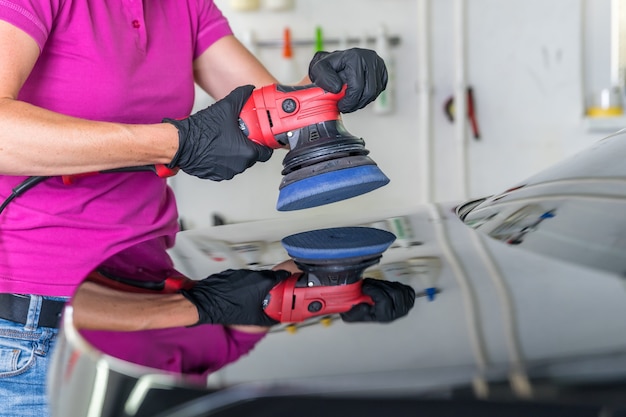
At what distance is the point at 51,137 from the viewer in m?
1.12

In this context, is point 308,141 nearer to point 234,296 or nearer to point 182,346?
point 234,296

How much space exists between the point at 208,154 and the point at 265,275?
0.39 m

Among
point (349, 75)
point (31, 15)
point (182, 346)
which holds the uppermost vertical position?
point (31, 15)

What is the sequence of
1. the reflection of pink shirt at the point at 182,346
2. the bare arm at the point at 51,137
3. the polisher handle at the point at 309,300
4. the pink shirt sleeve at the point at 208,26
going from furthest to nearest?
the pink shirt sleeve at the point at 208,26 < the bare arm at the point at 51,137 < the polisher handle at the point at 309,300 < the reflection of pink shirt at the point at 182,346

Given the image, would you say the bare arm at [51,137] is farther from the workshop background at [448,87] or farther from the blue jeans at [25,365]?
the workshop background at [448,87]

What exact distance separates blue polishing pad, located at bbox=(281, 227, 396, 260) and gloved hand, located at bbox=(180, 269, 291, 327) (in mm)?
82

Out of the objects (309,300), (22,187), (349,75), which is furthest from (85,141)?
(309,300)

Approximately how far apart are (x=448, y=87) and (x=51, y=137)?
2.44 metres

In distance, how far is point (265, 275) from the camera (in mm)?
850

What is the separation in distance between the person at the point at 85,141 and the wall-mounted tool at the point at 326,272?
21 cm

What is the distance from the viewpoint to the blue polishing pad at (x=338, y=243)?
2.99ft

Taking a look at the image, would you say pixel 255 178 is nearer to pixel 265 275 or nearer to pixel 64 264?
pixel 64 264

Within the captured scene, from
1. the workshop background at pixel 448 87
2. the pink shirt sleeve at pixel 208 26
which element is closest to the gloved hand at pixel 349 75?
the pink shirt sleeve at pixel 208 26

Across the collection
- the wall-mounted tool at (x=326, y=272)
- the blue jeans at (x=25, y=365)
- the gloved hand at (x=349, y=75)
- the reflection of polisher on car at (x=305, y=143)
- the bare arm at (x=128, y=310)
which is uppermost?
the gloved hand at (x=349, y=75)
